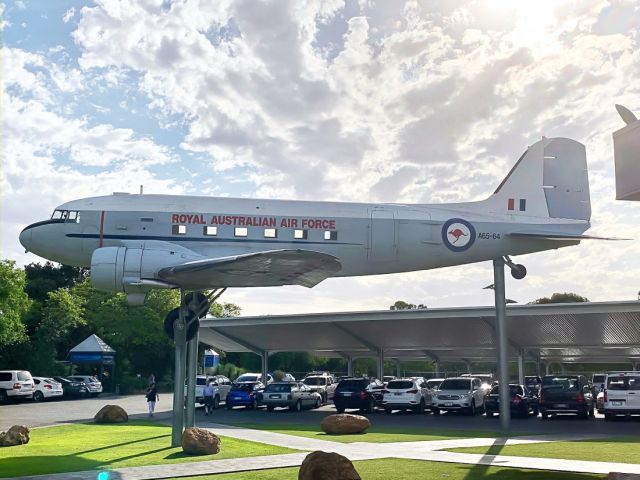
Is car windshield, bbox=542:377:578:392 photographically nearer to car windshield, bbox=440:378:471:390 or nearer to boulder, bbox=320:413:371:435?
car windshield, bbox=440:378:471:390

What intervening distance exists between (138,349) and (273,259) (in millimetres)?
47868

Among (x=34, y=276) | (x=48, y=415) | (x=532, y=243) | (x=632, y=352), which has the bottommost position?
(x=48, y=415)

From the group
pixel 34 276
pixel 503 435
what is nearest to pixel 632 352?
pixel 503 435

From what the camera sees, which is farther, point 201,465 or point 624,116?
point 201,465

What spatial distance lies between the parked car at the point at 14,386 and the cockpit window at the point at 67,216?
25.6 meters

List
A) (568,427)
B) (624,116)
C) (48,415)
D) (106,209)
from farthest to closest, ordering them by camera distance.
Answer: (48,415) → (568,427) → (106,209) → (624,116)

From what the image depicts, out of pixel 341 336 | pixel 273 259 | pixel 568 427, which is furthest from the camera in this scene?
pixel 341 336

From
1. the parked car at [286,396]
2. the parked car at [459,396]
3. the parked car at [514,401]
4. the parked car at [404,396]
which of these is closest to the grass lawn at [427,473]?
the parked car at [514,401]

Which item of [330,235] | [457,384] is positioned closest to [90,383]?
[457,384]

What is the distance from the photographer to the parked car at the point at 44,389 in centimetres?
4156

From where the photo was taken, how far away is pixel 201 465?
13938mm

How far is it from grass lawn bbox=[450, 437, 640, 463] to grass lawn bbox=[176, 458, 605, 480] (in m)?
2.61

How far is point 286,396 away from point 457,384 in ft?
28.8

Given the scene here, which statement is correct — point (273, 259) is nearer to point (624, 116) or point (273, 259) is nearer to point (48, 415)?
point (624, 116)
